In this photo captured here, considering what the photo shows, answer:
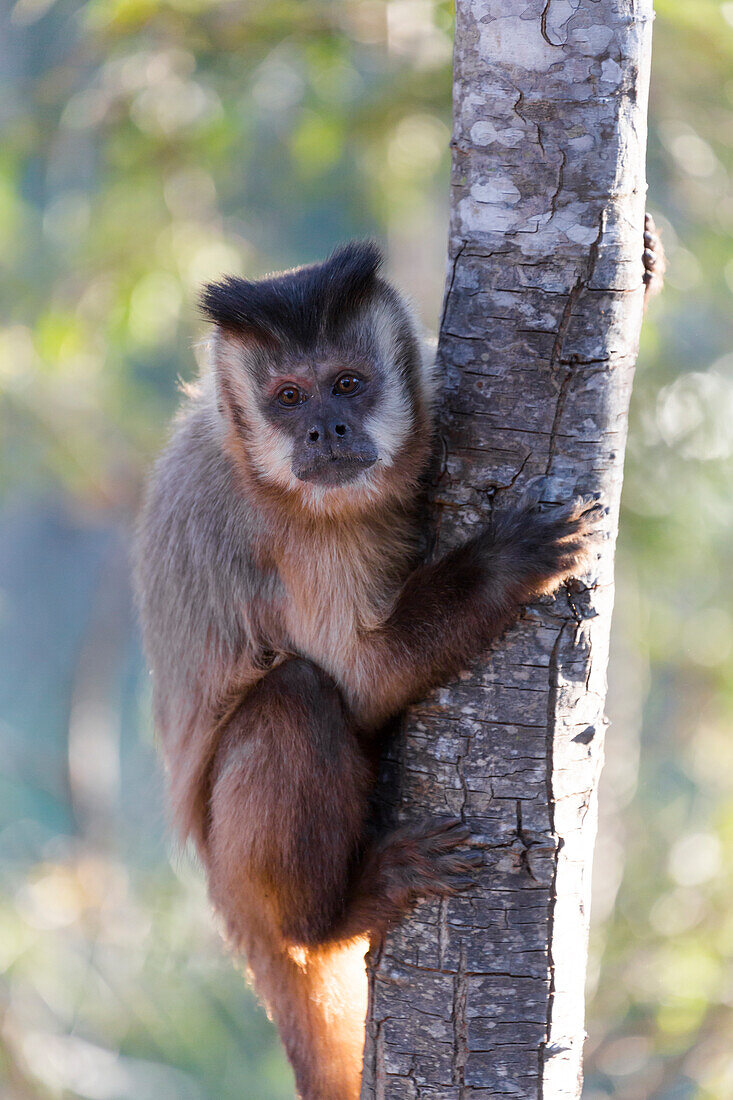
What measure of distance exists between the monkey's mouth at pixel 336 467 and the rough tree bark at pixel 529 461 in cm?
47

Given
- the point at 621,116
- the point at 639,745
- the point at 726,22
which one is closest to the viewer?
the point at 621,116

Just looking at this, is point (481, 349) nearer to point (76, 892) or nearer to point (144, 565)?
point (144, 565)

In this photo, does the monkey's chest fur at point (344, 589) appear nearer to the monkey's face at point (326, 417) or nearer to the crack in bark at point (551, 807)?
the monkey's face at point (326, 417)

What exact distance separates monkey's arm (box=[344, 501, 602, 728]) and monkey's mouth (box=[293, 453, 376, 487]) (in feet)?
1.21

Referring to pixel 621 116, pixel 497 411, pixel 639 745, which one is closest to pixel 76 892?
pixel 639 745

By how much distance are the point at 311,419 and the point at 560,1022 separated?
1815 mm

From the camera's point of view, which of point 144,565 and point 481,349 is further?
point 144,565

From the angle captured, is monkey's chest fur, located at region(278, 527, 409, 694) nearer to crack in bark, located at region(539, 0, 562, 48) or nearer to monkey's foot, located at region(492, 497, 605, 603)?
monkey's foot, located at region(492, 497, 605, 603)

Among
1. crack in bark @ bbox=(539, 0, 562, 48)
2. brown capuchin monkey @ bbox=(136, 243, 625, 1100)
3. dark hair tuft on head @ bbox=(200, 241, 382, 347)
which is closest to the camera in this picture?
crack in bark @ bbox=(539, 0, 562, 48)

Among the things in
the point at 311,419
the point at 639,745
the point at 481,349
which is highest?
the point at 639,745

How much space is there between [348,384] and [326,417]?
0.16m

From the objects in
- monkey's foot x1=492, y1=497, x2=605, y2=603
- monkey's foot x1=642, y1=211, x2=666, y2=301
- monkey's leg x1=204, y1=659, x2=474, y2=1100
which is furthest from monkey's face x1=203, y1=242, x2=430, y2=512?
monkey's foot x1=642, y1=211, x2=666, y2=301

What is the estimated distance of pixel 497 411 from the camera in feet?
8.38

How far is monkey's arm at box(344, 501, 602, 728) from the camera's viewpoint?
2555 millimetres
